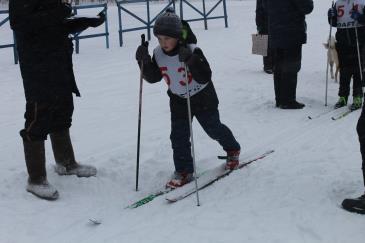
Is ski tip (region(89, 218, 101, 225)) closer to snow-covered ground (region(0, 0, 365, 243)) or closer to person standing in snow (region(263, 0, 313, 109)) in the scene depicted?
snow-covered ground (region(0, 0, 365, 243))

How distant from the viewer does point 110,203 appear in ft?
13.2

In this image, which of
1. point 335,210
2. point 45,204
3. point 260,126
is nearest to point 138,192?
point 45,204

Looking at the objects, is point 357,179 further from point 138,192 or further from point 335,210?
point 138,192

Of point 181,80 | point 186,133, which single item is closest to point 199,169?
point 186,133

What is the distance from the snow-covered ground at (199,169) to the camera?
3.39 metres

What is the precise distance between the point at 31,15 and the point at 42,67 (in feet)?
1.29

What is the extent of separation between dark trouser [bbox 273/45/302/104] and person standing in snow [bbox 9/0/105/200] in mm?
3338

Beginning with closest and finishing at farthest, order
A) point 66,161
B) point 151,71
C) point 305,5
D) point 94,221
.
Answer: point 94,221 < point 151,71 < point 66,161 < point 305,5

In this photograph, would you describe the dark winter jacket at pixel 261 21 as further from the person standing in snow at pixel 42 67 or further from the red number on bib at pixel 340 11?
the person standing in snow at pixel 42 67

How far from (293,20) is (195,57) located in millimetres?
3283

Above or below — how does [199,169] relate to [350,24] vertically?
below

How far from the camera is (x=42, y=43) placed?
3865 millimetres

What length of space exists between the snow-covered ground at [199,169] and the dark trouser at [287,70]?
0.23 m

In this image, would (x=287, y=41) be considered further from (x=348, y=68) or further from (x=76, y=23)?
(x=76, y=23)
